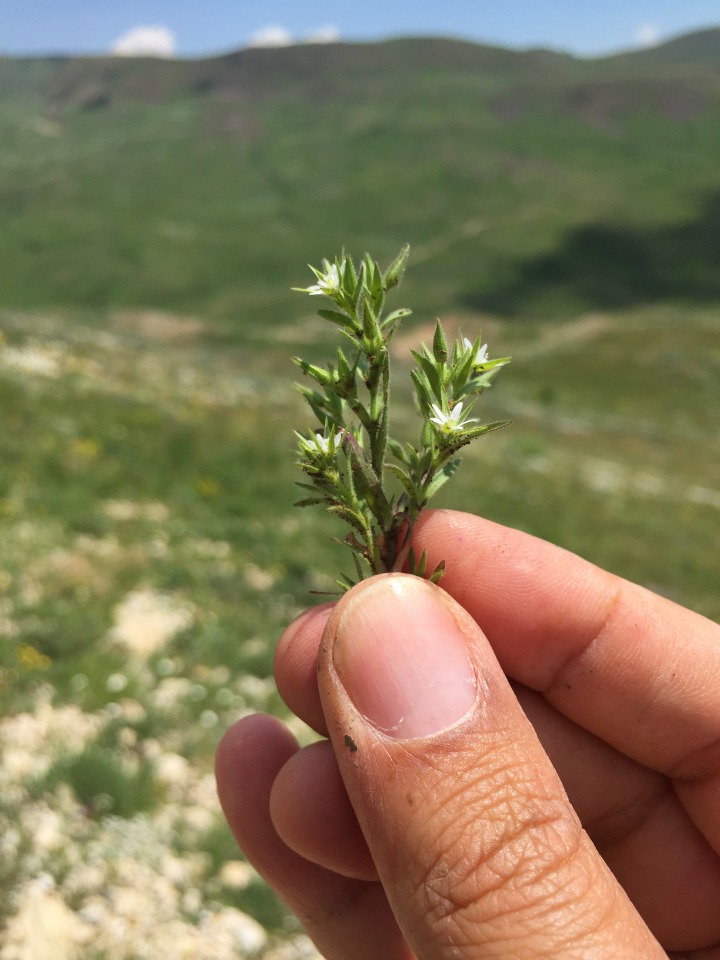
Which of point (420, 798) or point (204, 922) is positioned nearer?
point (420, 798)

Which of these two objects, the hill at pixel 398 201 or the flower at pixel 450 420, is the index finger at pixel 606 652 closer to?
the flower at pixel 450 420

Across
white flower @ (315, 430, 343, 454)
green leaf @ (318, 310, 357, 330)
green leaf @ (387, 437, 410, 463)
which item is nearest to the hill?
green leaf @ (387, 437, 410, 463)

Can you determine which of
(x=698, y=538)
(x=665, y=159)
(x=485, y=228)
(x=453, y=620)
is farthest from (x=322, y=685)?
(x=665, y=159)

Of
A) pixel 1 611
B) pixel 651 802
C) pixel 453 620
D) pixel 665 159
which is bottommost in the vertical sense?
pixel 1 611

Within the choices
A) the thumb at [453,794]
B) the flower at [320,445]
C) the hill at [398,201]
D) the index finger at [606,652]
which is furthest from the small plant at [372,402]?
the hill at [398,201]

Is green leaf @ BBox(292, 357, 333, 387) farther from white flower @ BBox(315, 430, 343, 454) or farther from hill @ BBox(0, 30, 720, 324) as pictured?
hill @ BBox(0, 30, 720, 324)

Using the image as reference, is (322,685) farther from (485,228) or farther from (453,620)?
(485,228)

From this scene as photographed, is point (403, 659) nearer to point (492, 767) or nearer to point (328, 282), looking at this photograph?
point (492, 767)

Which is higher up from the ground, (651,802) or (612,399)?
(651,802)

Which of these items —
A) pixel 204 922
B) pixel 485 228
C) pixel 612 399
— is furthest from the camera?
pixel 485 228
